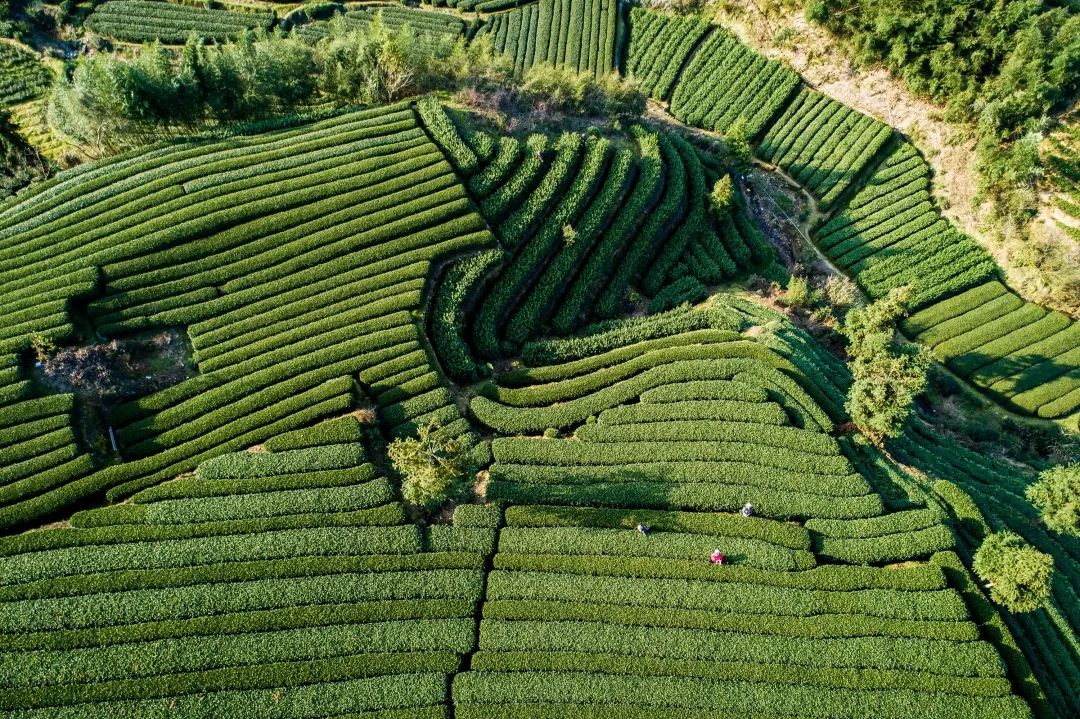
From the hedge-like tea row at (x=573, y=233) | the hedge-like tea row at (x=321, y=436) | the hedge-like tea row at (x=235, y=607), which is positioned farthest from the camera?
the hedge-like tea row at (x=573, y=233)

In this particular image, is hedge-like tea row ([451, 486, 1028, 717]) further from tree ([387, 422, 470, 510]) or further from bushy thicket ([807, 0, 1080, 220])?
bushy thicket ([807, 0, 1080, 220])

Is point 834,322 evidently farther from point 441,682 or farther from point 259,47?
point 259,47

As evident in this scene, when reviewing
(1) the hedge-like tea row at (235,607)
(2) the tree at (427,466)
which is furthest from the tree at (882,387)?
(2) the tree at (427,466)

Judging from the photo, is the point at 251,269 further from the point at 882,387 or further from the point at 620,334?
the point at 882,387

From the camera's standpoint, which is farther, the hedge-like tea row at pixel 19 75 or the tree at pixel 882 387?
the hedge-like tea row at pixel 19 75

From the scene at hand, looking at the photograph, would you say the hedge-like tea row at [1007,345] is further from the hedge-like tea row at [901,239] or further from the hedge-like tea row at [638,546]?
the hedge-like tea row at [638,546]

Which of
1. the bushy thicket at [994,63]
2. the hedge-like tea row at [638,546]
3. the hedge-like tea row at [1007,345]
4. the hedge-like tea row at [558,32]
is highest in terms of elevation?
the bushy thicket at [994,63]

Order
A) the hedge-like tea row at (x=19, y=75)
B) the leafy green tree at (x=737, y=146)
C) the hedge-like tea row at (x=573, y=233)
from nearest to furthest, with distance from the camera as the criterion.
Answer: the hedge-like tea row at (x=573, y=233), the leafy green tree at (x=737, y=146), the hedge-like tea row at (x=19, y=75)
